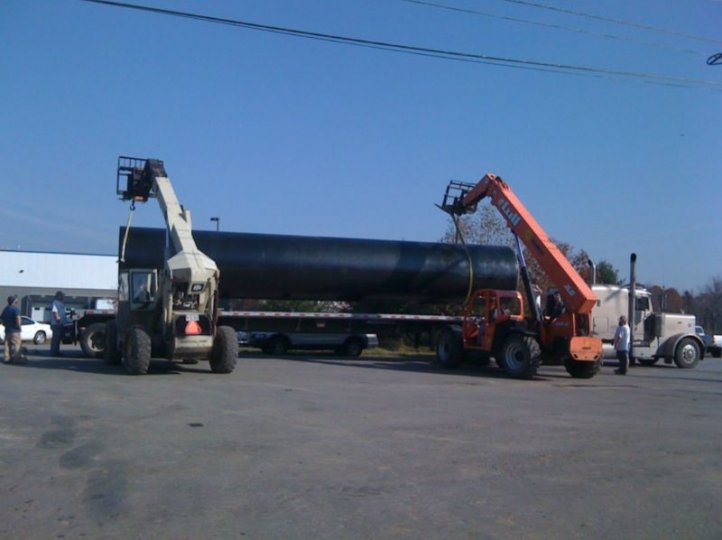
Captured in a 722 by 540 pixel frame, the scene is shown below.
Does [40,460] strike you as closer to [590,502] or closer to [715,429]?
[590,502]

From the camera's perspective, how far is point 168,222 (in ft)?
58.5

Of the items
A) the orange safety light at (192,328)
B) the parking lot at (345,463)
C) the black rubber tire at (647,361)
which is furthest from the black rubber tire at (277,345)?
the black rubber tire at (647,361)

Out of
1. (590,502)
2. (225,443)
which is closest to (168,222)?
(225,443)

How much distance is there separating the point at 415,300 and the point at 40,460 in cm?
1942

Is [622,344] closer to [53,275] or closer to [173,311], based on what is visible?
[173,311]

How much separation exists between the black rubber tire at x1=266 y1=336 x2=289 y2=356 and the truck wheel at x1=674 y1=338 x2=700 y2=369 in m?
12.6

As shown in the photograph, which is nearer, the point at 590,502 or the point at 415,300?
the point at 590,502

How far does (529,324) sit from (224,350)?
26.4 ft

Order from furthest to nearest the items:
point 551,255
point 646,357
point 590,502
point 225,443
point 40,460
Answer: point 646,357, point 551,255, point 225,443, point 40,460, point 590,502

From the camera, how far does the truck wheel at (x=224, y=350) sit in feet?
54.7

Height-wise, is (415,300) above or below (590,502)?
above

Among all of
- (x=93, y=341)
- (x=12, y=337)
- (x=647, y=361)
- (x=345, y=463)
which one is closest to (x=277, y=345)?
(x=93, y=341)

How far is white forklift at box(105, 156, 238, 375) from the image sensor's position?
15984 millimetres

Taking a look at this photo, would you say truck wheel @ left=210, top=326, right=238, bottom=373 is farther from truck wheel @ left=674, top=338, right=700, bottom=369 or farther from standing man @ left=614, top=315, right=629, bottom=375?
truck wheel @ left=674, top=338, right=700, bottom=369
